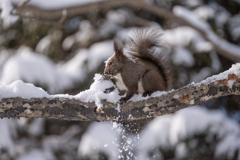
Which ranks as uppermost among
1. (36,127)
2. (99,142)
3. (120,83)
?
(120,83)

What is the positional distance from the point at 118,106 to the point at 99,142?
2284 mm

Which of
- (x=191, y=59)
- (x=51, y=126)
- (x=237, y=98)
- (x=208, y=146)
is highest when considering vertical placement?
(x=191, y=59)

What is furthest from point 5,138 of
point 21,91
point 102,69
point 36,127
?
point 21,91

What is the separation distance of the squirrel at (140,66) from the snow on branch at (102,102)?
13 cm

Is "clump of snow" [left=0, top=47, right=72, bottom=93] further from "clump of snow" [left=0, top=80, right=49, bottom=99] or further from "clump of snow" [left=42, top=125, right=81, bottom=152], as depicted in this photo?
"clump of snow" [left=0, top=80, right=49, bottom=99]

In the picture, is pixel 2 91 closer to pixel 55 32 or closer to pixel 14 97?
pixel 14 97

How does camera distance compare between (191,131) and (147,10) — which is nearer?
(191,131)

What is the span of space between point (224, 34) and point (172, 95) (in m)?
3.72

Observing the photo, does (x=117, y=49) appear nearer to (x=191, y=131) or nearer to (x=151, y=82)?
(x=151, y=82)

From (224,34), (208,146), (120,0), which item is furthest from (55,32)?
(208,146)

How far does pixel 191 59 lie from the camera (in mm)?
4508

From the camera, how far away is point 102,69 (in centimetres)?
413

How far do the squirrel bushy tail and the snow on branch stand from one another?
0.48 metres

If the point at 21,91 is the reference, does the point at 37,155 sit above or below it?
below
